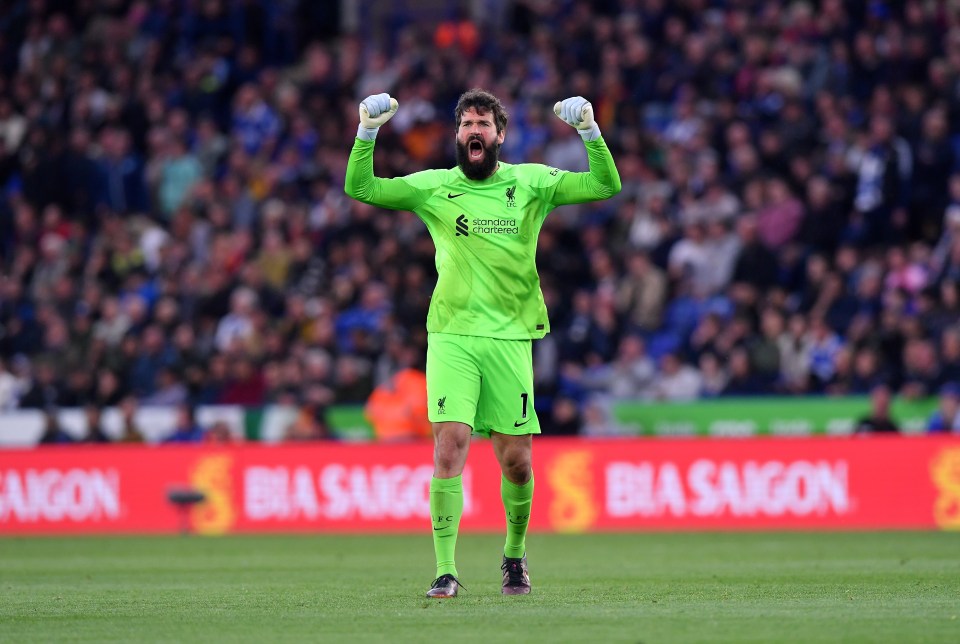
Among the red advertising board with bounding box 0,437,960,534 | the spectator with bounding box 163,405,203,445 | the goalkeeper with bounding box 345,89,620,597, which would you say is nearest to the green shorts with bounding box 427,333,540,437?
the goalkeeper with bounding box 345,89,620,597

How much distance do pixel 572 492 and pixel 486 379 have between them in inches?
365

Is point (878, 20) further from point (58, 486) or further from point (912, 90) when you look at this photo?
point (58, 486)

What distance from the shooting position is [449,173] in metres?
9.27

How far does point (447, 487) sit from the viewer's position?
8836mm

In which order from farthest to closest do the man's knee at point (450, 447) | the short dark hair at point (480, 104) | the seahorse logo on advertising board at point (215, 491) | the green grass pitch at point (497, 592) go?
the seahorse logo on advertising board at point (215, 491)
the short dark hair at point (480, 104)
the man's knee at point (450, 447)
the green grass pitch at point (497, 592)

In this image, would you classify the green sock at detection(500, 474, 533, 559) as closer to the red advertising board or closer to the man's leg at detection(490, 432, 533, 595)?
the man's leg at detection(490, 432, 533, 595)

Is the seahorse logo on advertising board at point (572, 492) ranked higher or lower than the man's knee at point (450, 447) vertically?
lower

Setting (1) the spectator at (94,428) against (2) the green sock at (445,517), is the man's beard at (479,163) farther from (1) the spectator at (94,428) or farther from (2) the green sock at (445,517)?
(1) the spectator at (94,428)

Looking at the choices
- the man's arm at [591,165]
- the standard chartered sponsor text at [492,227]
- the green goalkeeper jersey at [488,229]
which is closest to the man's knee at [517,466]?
the green goalkeeper jersey at [488,229]

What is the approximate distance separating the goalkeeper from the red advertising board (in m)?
8.71

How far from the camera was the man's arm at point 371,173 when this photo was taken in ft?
29.1

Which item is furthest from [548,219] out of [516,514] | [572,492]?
[516,514]

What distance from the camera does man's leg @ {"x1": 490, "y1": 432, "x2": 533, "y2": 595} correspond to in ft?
29.7

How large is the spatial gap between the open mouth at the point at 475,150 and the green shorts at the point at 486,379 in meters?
0.99
